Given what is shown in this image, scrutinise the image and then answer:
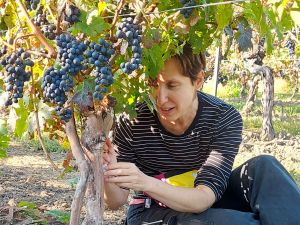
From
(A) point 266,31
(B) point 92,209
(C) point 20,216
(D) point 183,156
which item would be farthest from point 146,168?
(C) point 20,216

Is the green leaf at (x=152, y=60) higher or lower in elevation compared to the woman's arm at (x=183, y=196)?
higher

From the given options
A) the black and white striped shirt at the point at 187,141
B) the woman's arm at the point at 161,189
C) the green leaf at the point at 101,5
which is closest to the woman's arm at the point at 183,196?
the woman's arm at the point at 161,189

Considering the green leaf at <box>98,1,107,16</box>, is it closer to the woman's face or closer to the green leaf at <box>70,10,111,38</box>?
the green leaf at <box>70,10,111,38</box>

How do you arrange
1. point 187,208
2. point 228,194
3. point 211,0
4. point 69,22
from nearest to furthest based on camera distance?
1. point 69,22
2. point 211,0
3. point 187,208
4. point 228,194

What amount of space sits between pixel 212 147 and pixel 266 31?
2.72ft

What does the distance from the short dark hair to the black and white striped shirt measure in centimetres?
27

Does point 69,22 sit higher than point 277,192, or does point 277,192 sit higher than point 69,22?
point 69,22

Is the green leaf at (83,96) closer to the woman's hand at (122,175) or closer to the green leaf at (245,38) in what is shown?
the woman's hand at (122,175)

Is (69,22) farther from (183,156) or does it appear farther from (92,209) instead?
(183,156)

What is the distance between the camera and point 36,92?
202 cm

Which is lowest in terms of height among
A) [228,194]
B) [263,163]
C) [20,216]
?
[20,216]

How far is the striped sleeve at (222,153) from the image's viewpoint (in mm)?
2568

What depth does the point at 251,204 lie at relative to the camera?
267cm

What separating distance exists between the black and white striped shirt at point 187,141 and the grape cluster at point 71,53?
3.18ft
